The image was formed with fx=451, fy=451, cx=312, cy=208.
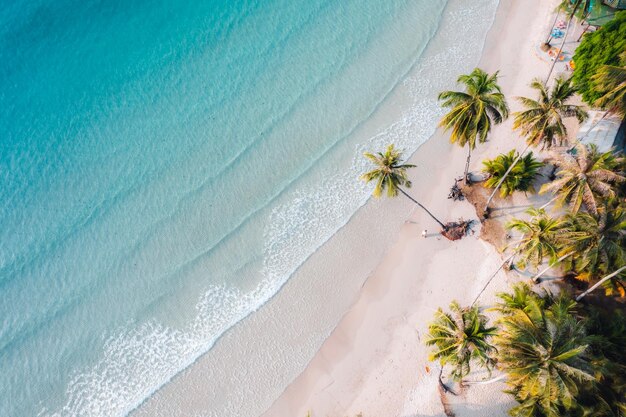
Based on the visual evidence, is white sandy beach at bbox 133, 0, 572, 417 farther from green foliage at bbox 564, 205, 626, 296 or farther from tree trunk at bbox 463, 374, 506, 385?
green foliage at bbox 564, 205, 626, 296

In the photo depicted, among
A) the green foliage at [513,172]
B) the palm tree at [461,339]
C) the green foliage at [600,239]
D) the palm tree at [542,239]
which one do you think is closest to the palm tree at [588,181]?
the green foliage at [600,239]

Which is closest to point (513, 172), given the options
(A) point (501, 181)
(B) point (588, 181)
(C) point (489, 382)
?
(A) point (501, 181)

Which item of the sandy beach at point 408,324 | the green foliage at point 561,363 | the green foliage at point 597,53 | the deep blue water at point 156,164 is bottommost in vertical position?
the green foliage at point 561,363

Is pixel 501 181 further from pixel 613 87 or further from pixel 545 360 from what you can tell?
pixel 545 360

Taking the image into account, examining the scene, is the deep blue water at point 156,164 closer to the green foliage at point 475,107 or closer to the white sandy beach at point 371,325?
the white sandy beach at point 371,325

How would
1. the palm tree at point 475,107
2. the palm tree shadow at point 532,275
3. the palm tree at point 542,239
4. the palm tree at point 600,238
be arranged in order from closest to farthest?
the palm tree at point 600,238 < the palm tree at point 542,239 < the palm tree at point 475,107 < the palm tree shadow at point 532,275

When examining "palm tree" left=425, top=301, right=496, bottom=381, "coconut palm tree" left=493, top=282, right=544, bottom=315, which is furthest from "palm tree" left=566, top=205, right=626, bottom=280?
"palm tree" left=425, top=301, right=496, bottom=381
